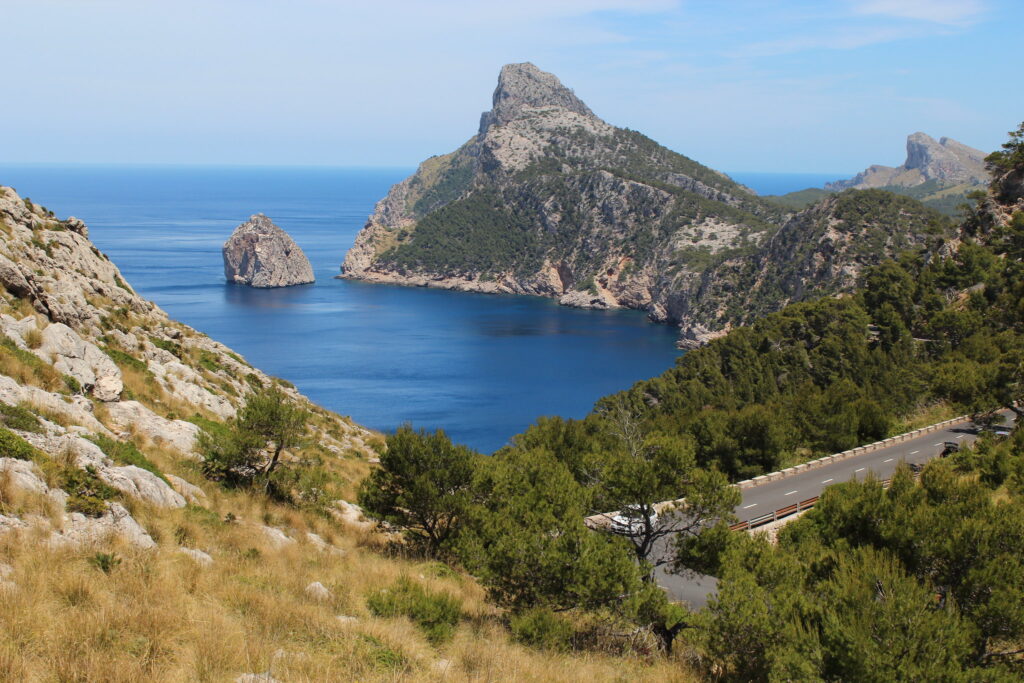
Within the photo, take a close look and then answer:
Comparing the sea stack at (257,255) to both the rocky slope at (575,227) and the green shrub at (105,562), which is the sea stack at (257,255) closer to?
the rocky slope at (575,227)

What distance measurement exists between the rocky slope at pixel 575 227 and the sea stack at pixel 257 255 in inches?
771

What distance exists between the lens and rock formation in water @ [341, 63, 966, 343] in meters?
105

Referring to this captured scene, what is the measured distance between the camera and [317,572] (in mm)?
10422

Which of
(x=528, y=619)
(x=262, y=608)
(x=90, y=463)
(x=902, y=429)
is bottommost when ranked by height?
(x=902, y=429)

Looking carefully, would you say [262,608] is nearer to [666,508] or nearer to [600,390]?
[666,508]

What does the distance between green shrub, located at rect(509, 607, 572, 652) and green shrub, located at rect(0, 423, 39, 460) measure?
662 centimetres

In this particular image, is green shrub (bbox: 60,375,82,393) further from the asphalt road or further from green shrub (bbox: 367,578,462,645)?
the asphalt road

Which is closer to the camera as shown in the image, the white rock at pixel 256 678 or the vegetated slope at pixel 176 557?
the white rock at pixel 256 678

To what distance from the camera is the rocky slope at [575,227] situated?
137250 millimetres

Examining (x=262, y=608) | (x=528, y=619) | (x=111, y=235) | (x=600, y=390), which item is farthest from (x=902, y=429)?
(x=111, y=235)

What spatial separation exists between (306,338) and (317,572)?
291 feet

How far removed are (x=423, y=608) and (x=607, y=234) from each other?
482 ft

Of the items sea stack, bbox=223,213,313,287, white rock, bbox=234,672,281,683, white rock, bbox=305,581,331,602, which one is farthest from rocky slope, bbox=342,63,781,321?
white rock, bbox=234,672,281,683

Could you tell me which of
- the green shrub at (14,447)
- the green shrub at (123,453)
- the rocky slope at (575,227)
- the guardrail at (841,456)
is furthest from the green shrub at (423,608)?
the rocky slope at (575,227)
